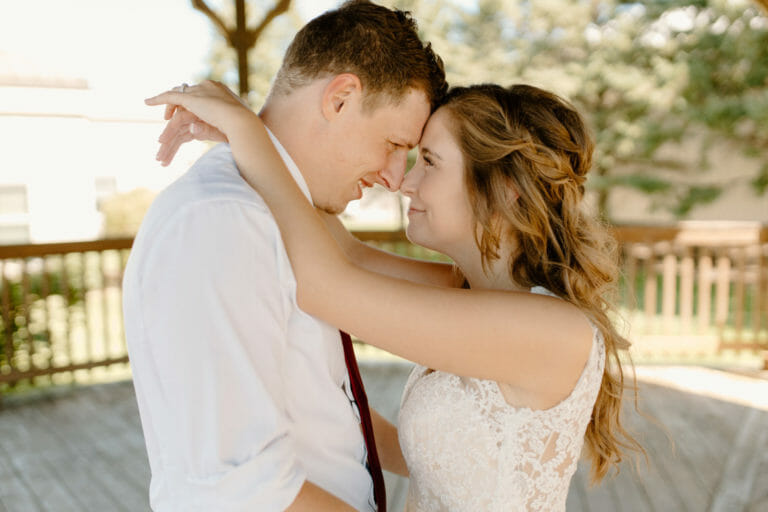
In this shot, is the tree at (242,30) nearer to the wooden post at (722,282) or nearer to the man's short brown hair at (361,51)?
the man's short brown hair at (361,51)

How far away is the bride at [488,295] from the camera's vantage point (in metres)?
1.21

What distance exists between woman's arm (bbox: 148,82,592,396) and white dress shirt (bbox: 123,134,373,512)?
Answer: 0.10 m

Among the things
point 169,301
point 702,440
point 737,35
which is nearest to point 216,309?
point 169,301

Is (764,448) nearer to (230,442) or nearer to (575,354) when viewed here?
(575,354)

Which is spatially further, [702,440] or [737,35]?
[737,35]

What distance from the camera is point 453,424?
151 centimetres

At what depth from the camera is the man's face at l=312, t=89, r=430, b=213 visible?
1402 mm

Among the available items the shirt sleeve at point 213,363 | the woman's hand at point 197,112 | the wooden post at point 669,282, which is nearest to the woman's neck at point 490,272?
the woman's hand at point 197,112

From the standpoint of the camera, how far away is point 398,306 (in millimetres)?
1227

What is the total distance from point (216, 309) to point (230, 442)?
0.65 ft

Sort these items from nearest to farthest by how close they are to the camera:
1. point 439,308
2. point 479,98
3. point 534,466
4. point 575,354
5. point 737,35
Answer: point 439,308, point 575,354, point 534,466, point 479,98, point 737,35

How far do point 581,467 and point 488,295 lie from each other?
116 inches

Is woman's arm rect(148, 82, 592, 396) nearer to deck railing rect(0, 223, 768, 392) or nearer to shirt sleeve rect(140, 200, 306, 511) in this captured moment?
shirt sleeve rect(140, 200, 306, 511)

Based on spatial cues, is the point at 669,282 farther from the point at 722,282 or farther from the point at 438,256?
the point at 438,256
